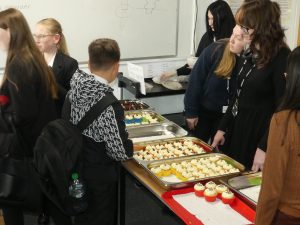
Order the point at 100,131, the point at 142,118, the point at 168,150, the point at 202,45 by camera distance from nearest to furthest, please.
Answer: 1. the point at 100,131
2. the point at 168,150
3. the point at 142,118
4. the point at 202,45

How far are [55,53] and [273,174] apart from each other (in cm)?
171

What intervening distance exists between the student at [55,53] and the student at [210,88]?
77 cm

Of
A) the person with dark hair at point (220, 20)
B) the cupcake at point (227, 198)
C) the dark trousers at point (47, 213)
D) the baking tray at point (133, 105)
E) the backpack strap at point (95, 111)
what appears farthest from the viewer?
the person with dark hair at point (220, 20)

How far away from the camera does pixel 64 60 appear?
248cm

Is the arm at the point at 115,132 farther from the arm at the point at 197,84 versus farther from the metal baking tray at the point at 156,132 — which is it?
the arm at the point at 197,84

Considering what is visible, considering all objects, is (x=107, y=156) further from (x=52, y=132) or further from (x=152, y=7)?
A: (x=152, y=7)

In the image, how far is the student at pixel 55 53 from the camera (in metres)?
2.46

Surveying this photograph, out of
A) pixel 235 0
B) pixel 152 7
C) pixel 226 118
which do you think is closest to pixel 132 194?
pixel 226 118

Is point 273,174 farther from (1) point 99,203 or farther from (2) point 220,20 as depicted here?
(2) point 220,20

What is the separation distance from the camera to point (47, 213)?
2.13 metres

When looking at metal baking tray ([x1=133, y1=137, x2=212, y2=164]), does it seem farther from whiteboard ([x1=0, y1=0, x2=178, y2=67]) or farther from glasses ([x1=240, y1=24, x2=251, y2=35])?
whiteboard ([x1=0, y1=0, x2=178, y2=67])

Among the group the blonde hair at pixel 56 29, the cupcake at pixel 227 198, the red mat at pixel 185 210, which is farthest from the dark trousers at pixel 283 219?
the blonde hair at pixel 56 29

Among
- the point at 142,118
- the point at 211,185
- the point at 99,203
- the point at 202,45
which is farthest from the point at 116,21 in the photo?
the point at 211,185

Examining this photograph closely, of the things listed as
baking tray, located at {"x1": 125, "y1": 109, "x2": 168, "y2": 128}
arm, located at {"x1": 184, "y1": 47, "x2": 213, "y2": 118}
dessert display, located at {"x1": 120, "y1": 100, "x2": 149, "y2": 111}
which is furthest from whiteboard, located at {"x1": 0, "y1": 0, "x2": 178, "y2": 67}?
arm, located at {"x1": 184, "y1": 47, "x2": 213, "y2": 118}
